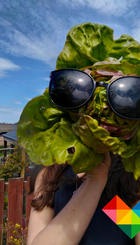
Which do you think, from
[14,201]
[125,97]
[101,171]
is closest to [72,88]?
[125,97]

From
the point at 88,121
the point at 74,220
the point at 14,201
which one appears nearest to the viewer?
the point at 88,121

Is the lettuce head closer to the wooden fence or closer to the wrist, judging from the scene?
the wrist

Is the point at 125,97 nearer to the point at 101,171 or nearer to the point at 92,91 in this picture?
the point at 92,91

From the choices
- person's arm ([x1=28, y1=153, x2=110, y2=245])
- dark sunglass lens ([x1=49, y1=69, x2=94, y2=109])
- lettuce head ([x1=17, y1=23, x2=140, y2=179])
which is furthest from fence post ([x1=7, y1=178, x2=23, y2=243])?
dark sunglass lens ([x1=49, y1=69, x2=94, y2=109])

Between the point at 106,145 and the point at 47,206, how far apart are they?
0.62 meters

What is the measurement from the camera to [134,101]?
0.63 metres

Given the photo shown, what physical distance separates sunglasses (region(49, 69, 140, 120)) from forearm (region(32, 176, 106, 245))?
345 millimetres

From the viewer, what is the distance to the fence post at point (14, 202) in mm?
2404

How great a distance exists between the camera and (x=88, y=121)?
61cm

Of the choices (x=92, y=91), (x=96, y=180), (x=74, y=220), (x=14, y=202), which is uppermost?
(x=92, y=91)

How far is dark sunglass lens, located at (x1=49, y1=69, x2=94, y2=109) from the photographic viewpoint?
2.10ft

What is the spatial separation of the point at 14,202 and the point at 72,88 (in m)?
2.24

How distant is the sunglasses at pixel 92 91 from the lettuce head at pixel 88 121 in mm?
25

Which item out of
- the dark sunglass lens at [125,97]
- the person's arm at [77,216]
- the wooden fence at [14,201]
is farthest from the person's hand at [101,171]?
the wooden fence at [14,201]
